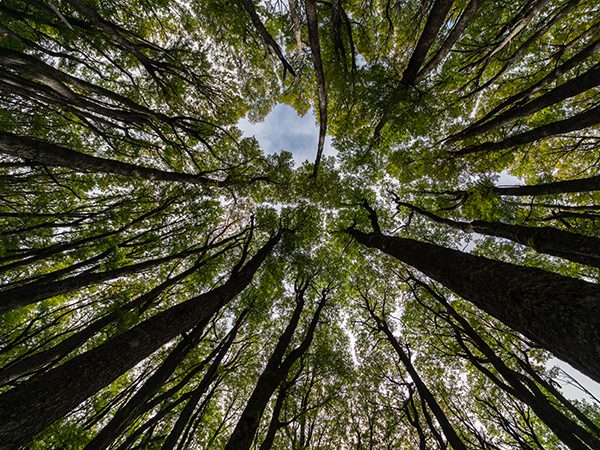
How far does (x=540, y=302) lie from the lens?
2.06 m

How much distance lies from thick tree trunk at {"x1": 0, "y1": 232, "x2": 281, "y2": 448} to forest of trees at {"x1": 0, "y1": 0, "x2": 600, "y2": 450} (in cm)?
2

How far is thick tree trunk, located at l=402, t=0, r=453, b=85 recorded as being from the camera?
5340 millimetres

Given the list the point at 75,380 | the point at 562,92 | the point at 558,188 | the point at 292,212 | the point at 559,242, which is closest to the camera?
the point at 75,380

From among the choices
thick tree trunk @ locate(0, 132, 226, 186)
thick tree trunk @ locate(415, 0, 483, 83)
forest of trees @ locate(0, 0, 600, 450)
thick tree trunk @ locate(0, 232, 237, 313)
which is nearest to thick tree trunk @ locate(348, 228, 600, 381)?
forest of trees @ locate(0, 0, 600, 450)

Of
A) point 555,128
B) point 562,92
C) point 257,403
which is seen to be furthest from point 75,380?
point 555,128

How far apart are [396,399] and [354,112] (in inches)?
538

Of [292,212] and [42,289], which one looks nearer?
[42,289]

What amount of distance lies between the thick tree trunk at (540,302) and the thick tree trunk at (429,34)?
5.85 m

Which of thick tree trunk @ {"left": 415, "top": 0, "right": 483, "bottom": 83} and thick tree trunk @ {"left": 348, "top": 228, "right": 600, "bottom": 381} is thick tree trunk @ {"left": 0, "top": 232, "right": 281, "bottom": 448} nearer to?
thick tree trunk @ {"left": 348, "top": 228, "right": 600, "bottom": 381}

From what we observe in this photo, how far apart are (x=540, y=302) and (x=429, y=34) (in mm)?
6873

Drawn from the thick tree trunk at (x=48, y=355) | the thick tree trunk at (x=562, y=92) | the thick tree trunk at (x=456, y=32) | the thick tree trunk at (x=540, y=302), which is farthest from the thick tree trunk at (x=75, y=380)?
the thick tree trunk at (x=456, y=32)

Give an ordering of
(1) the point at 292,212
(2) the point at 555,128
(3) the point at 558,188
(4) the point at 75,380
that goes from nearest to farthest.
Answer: (4) the point at 75,380 → (2) the point at 555,128 → (3) the point at 558,188 → (1) the point at 292,212

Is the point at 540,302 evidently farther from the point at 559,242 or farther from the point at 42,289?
the point at 42,289

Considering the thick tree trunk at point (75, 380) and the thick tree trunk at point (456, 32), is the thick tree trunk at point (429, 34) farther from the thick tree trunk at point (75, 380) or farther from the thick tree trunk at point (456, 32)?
the thick tree trunk at point (75, 380)
